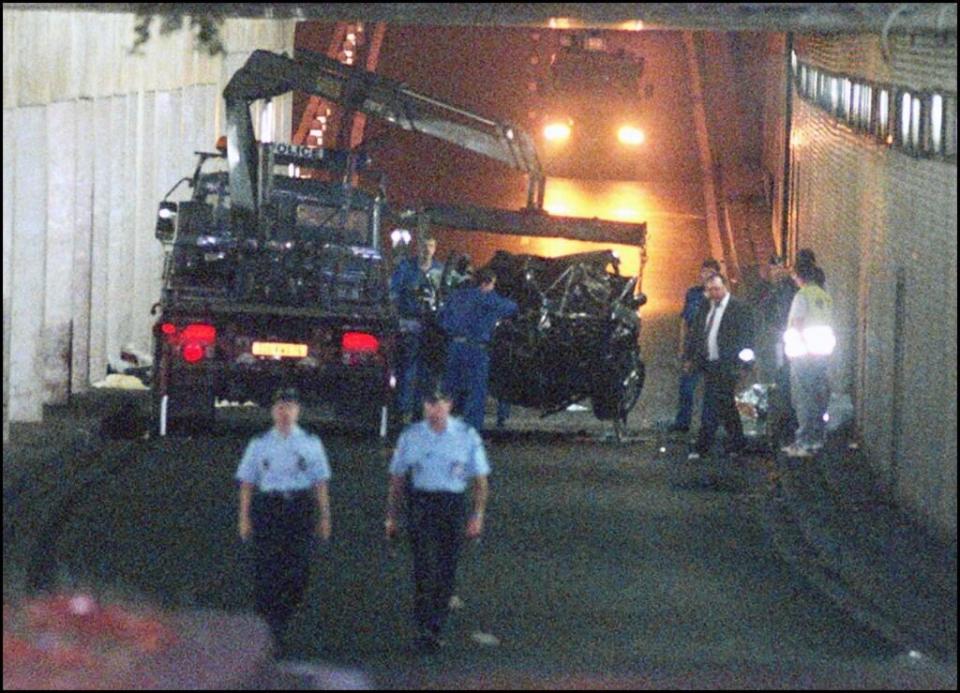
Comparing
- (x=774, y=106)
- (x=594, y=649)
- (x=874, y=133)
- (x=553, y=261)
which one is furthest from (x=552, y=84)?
(x=594, y=649)

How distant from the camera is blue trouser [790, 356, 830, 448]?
20391 mm

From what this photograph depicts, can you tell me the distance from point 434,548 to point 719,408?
8.35m

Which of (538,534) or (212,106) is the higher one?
(212,106)

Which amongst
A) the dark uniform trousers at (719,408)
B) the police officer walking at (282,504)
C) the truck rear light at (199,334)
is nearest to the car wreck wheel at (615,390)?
the dark uniform trousers at (719,408)

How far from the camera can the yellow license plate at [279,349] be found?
20891 mm

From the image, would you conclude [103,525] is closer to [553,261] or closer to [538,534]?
[538,534]

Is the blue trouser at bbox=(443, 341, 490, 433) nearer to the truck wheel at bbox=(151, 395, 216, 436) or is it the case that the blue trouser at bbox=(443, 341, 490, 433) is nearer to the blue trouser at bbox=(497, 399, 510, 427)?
the blue trouser at bbox=(497, 399, 510, 427)

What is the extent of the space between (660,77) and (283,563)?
1826 inches

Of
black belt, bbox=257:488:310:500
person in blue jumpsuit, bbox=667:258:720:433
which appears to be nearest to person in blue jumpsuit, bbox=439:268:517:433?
person in blue jumpsuit, bbox=667:258:720:433

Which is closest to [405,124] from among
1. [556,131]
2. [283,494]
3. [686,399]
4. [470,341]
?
[686,399]

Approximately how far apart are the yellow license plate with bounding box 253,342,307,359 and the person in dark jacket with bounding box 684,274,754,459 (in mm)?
3607

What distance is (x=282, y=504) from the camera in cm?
1285

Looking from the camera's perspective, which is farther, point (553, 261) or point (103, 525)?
point (553, 261)

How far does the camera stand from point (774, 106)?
4541 cm
